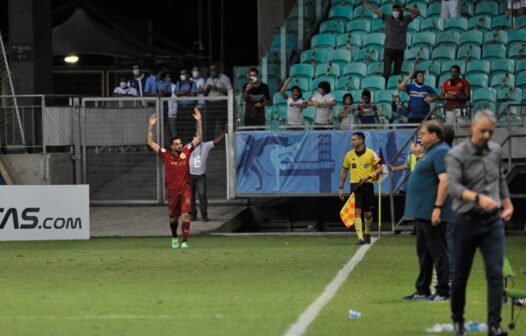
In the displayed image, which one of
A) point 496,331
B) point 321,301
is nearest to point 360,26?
point 321,301

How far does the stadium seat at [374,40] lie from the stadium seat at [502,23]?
2701 mm

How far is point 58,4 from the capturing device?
163 ft

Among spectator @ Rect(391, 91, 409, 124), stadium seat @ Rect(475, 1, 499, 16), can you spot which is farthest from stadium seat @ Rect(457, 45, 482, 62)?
spectator @ Rect(391, 91, 409, 124)

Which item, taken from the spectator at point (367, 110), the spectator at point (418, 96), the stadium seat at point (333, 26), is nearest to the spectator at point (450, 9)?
the stadium seat at point (333, 26)

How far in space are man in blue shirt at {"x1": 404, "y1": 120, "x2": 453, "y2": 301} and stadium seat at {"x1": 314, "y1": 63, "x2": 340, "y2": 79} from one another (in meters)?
17.5

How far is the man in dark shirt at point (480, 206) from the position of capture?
1166cm

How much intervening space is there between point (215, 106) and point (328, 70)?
116 inches

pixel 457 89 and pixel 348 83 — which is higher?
pixel 348 83

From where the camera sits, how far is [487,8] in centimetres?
3306

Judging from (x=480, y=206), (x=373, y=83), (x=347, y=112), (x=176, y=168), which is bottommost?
(x=176, y=168)

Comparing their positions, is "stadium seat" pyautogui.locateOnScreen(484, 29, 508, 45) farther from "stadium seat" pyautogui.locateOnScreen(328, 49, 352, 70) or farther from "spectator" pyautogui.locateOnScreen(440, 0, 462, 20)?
"stadium seat" pyautogui.locateOnScreen(328, 49, 352, 70)

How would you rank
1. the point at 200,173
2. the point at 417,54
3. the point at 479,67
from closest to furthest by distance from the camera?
the point at 200,173 → the point at 479,67 → the point at 417,54

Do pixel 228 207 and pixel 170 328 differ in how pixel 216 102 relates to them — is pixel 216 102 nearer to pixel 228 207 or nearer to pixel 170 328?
pixel 228 207

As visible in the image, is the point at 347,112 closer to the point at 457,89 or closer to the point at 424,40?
the point at 457,89
